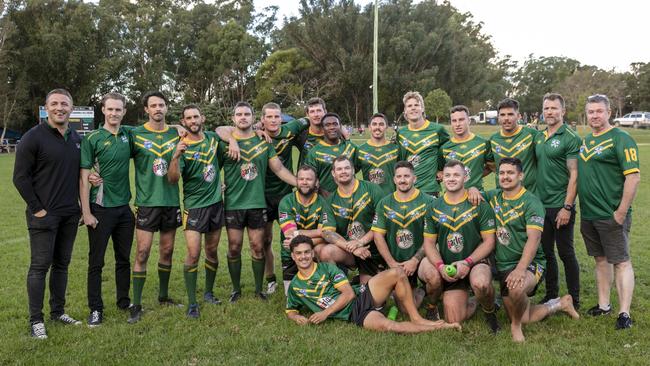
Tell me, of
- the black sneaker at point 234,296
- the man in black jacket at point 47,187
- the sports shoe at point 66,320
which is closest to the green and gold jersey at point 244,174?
the black sneaker at point 234,296

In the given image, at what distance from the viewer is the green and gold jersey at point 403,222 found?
204 inches

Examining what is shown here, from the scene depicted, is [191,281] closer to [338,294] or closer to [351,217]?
[338,294]

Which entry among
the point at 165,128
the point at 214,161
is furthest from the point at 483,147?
the point at 165,128

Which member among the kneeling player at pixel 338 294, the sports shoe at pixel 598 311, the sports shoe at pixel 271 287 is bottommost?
the sports shoe at pixel 598 311

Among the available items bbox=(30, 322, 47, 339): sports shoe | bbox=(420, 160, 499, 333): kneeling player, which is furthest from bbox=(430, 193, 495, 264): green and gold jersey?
bbox=(30, 322, 47, 339): sports shoe

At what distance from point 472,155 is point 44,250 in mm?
4406

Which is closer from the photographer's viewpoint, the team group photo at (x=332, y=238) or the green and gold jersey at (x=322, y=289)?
the team group photo at (x=332, y=238)

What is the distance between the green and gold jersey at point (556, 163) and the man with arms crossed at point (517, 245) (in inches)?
24.8

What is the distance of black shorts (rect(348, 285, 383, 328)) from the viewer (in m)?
4.85

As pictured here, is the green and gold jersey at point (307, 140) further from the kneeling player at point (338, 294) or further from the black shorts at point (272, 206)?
the kneeling player at point (338, 294)

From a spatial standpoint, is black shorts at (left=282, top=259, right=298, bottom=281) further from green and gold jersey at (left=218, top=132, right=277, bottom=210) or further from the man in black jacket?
the man in black jacket

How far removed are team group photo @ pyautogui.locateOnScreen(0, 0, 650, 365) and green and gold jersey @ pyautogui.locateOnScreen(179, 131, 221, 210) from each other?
1 centimetres

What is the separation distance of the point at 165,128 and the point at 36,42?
42.6 m

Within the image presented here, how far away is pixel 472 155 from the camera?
221 inches
